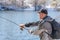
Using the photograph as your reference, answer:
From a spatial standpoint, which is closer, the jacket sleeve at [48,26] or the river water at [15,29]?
the jacket sleeve at [48,26]

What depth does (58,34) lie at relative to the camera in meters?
2.43

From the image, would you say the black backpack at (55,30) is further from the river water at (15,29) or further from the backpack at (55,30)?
the river water at (15,29)

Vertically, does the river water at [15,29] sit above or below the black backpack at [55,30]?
below

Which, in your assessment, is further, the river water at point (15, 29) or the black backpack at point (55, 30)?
the river water at point (15, 29)

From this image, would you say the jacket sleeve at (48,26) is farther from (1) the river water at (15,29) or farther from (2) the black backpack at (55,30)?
(1) the river water at (15,29)

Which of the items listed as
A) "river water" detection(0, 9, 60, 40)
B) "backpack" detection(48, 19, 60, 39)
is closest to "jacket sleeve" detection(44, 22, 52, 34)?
"backpack" detection(48, 19, 60, 39)

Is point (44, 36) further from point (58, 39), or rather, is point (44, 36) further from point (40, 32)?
point (58, 39)

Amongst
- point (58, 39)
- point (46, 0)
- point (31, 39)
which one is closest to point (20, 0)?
point (46, 0)

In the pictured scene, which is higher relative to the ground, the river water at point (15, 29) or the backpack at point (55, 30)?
the backpack at point (55, 30)

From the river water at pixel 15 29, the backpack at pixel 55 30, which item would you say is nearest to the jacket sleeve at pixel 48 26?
the backpack at pixel 55 30

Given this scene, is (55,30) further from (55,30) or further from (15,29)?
(15,29)

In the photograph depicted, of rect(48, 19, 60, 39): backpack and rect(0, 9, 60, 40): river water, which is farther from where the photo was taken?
rect(0, 9, 60, 40): river water

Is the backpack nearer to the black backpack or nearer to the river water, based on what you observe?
the black backpack

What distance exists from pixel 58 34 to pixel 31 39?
5.08 meters
